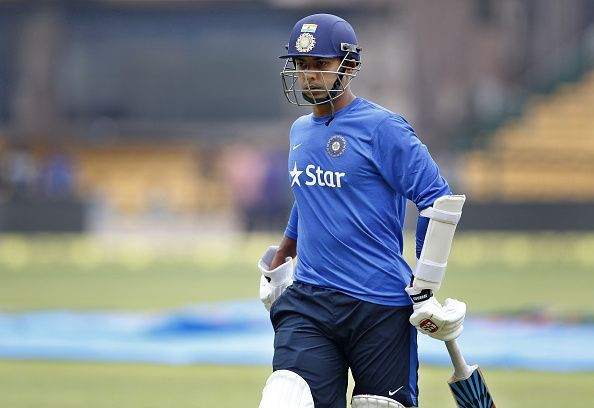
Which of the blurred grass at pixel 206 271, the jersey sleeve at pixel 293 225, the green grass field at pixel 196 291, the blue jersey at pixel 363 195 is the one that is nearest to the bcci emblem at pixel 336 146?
the blue jersey at pixel 363 195

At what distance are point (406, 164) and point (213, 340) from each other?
6300 millimetres

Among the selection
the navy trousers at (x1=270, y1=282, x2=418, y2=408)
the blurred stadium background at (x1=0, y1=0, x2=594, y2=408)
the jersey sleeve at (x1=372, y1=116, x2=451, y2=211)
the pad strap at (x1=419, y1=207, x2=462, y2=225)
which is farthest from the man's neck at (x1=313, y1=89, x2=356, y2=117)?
the blurred stadium background at (x1=0, y1=0, x2=594, y2=408)

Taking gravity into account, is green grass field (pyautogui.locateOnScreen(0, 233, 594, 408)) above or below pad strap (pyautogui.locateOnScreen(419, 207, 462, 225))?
below

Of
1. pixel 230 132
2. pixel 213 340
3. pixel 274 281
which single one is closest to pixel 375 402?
pixel 274 281

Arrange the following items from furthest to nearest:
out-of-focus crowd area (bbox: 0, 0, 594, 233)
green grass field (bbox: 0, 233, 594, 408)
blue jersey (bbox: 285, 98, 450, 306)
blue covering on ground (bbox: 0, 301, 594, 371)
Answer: out-of-focus crowd area (bbox: 0, 0, 594, 233) < blue covering on ground (bbox: 0, 301, 594, 371) < green grass field (bbox: 0, 233, 594, 408) < blue jersey (bbox: 285, 98, 450, 306)

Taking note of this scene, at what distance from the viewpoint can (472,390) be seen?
6.71 metres

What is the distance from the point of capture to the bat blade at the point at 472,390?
6.70 m

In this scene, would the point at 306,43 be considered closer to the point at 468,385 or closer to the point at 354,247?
the point at 354,247

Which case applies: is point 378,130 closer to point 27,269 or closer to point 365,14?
point 27,269

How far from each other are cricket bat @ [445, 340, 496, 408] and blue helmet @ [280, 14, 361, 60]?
1414 millimetres

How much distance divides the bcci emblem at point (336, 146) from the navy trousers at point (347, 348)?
0.60 m

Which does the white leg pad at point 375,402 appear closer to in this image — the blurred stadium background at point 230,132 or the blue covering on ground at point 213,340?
the blue covering on ground at point 213,340

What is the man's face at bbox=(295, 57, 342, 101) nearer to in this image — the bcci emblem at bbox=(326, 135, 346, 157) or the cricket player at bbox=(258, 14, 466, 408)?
the cricket player at bbox=(258, 14, 466, 408)

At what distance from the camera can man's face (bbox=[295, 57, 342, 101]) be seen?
6.54 meters
